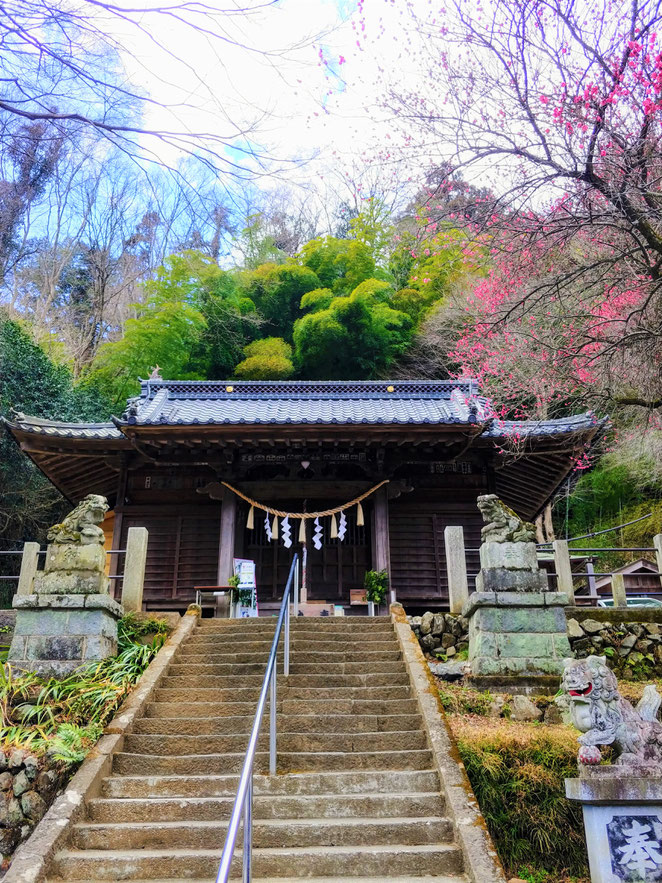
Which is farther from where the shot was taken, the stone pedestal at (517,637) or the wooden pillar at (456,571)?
the wooden pillar at (456,571)

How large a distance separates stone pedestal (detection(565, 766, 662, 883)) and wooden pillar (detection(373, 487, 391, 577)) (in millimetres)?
7651

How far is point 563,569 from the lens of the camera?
987 cm

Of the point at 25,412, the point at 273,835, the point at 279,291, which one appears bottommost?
the point at 273,835

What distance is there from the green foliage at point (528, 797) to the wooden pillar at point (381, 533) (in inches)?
237

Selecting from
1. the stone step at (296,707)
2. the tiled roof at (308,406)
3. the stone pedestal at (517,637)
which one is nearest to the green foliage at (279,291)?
the tiled roof at (308,406)

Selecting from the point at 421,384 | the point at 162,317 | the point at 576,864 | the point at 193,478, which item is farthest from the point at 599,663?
the point at 162,317

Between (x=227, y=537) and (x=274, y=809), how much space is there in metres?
7.46

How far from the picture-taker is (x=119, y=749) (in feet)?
20.8

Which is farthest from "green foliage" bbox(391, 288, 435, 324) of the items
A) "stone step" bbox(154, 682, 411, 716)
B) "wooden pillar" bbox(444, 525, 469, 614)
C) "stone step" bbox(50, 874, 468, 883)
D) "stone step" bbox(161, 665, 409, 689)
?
"stone step" bbox(50, 874, 468, 883)

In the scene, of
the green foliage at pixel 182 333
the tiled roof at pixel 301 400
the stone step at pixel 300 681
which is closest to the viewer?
the stone step at pixel 300 681

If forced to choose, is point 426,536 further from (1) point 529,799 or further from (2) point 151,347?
(2) point 151,347

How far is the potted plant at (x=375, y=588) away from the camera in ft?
39.4

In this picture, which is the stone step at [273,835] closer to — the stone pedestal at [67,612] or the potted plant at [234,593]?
the stone pedestal at [67,612]

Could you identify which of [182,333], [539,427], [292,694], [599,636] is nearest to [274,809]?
[292,694]
